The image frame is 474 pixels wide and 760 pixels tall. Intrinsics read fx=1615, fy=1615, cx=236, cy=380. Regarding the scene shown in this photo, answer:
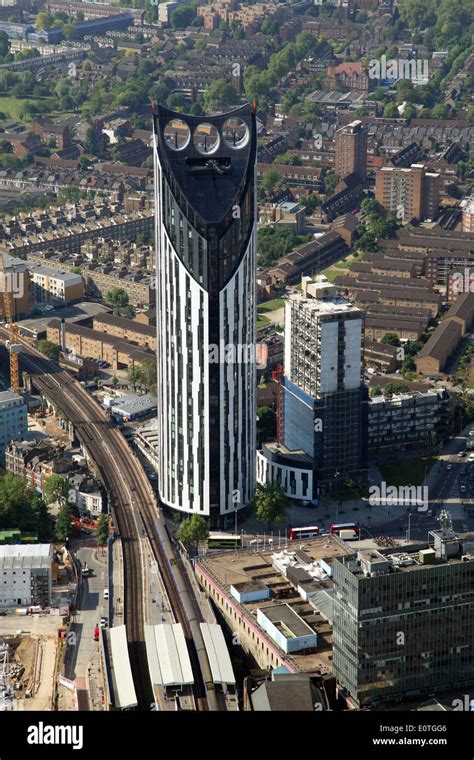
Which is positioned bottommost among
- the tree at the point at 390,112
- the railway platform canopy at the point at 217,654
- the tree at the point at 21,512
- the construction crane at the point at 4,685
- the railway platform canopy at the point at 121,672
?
the construction crane at the point at 4,685

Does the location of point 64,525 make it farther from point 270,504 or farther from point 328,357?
point 328,357

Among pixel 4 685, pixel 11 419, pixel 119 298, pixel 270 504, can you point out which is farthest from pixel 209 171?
pixel 119 298

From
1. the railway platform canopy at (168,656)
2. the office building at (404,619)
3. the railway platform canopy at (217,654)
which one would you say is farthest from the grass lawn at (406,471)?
the office building at (404,619)

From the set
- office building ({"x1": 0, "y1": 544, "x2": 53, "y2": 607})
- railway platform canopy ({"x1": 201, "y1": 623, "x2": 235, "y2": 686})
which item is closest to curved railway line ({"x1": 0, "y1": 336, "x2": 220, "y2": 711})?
railway platform canopy ({"x1": 201, "y1": 623, "x2": 235, "y2": 686})

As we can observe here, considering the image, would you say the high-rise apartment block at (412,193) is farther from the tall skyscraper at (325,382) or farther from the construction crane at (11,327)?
the tall skyscraper at (325,382)

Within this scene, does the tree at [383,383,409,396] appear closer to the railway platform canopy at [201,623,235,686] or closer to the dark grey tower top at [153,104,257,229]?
the dark grey tower top at [153,104,257,229]

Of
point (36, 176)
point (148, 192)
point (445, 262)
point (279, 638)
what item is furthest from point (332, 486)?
point (36, 176)

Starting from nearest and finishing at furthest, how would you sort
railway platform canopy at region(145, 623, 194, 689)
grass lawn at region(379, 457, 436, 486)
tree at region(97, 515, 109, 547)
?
railway platform canopy at region(145, 623, 194, 689)
tree at region(97, 515, 109, 547)
grass lawn at region(379, 457, 436, 486)
